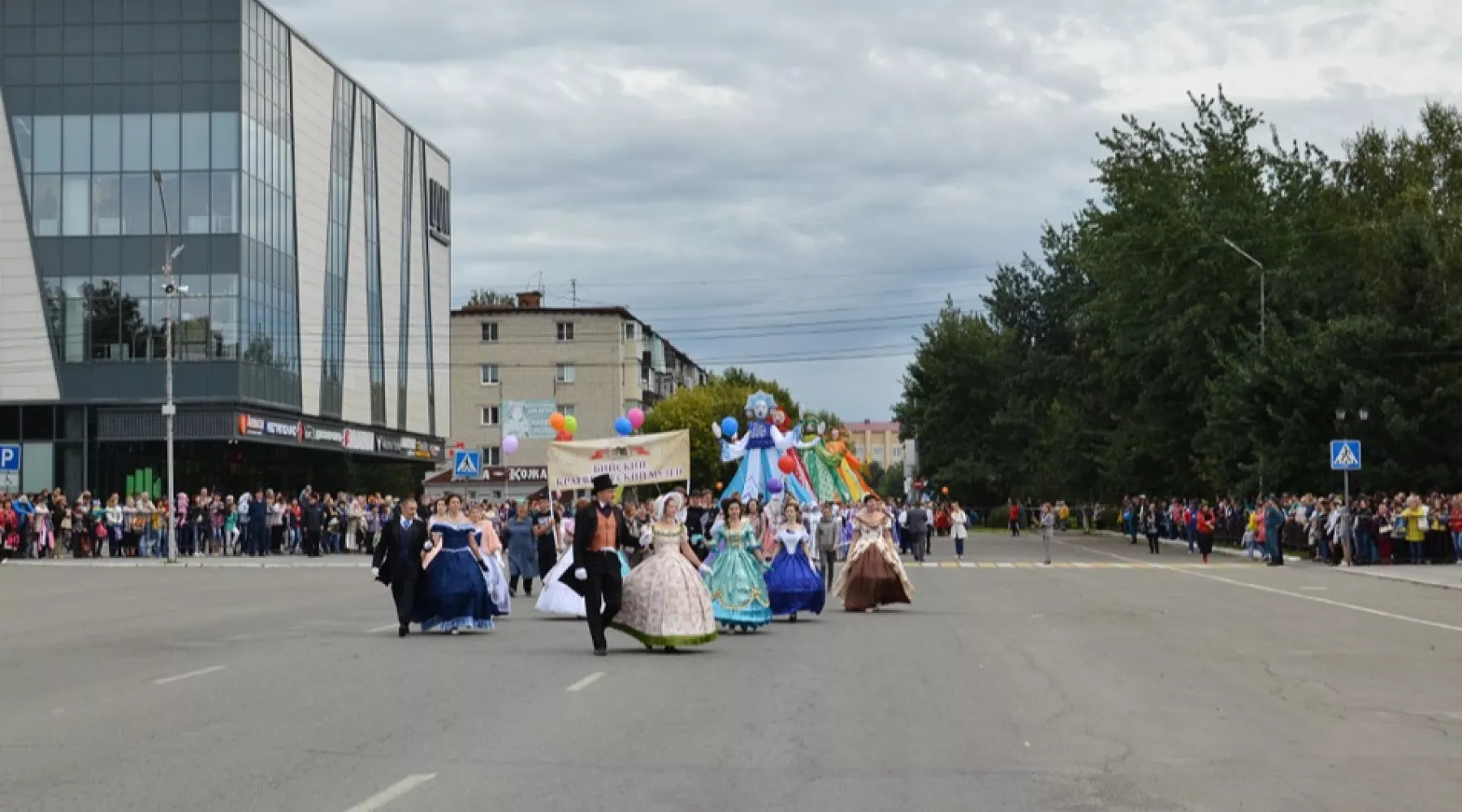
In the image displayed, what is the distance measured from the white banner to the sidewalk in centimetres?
1372

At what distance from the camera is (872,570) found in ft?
89.8

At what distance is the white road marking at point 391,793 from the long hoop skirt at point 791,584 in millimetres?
14856

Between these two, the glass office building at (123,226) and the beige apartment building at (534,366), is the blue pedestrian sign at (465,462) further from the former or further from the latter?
the beige apartment building at (534,366)

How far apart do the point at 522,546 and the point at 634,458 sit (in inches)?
174

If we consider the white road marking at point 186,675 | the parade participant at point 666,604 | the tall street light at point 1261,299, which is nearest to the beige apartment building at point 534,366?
the tall street light at point 1261,299

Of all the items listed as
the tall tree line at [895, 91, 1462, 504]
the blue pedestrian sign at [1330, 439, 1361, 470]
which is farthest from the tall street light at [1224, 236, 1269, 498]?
the blue pedestrian sign at [1330, 439, 1361, 470]

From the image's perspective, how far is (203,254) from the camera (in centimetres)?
6781

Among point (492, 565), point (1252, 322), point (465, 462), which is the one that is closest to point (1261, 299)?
point (1252, 322)

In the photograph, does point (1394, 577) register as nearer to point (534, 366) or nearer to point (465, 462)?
point (465, 462)

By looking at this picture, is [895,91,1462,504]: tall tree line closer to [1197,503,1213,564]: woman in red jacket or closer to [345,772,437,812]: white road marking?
[1197,503,1213,564]: woman in red jacket

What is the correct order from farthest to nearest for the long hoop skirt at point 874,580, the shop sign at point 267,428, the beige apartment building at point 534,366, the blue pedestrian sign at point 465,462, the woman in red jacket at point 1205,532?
the beige apartment building at point 534,366
the shop sign at point 267,428
the blue pedestrian sign at point 465,462
the woman in red jacket at point 1205,532
the long hoop skirt at point 874,580

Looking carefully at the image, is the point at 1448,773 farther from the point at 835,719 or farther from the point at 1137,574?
the point at 1137,574

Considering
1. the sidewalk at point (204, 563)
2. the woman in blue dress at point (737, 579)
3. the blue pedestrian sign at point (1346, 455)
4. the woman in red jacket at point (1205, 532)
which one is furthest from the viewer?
the woman in red jacket at point (1205, 532)

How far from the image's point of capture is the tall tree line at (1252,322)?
54.0 meters
